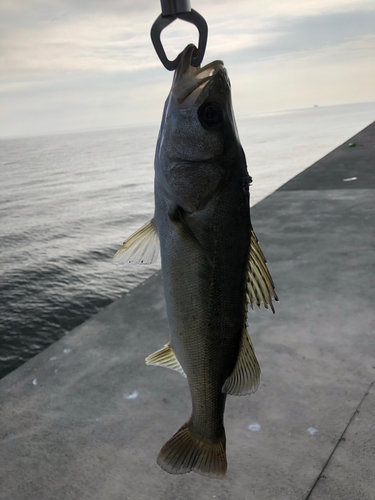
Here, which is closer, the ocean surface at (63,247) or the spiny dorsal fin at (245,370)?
the spiny dorsal fin at (245,370)

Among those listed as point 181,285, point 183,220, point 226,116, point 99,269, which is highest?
point 226,116

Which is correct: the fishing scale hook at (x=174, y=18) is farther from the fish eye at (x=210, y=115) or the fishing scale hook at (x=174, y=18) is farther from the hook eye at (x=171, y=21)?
the fish eye at (x=210, y=115)

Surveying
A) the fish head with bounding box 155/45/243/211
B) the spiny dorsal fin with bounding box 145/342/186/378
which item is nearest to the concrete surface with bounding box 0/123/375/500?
the spiny dorsal fin with bounding box 145/342/186/378

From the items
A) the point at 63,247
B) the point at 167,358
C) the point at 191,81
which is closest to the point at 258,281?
the point at 167,358

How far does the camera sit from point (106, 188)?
21.0 metres

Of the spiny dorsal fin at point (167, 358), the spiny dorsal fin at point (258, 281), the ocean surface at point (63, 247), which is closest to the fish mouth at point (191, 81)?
the spiny dorsal fin at point (258, 281)

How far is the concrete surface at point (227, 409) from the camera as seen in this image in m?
2.66

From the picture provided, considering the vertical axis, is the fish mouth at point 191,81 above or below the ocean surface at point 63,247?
above

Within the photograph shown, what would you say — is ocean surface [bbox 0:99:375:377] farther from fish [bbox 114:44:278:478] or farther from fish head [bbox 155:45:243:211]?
fish head [bbox 155:45:243:211]

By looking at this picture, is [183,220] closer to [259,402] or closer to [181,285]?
[181,285]

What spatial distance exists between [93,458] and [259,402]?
1.20 meters

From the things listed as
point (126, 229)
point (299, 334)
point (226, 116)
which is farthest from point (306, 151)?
Result: point (226, 116)

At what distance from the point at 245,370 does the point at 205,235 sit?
1.62 ft

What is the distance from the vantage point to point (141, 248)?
142 cm
